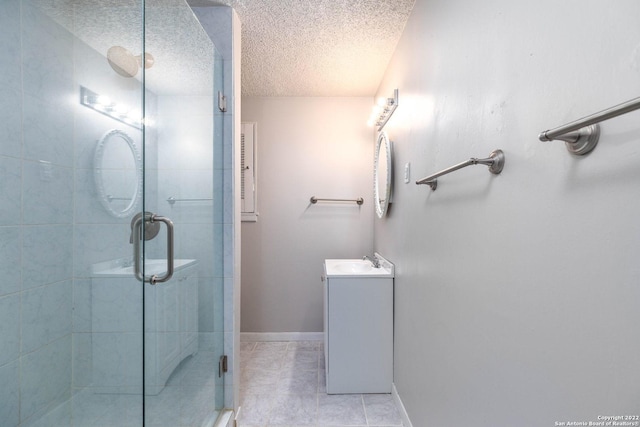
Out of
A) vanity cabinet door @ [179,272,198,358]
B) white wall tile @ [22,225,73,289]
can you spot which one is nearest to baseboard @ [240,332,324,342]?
vanity cabinet door @ [179,272,198,358]

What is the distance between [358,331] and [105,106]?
1873 mm

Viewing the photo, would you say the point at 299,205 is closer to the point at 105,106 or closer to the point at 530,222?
the point at 105,106

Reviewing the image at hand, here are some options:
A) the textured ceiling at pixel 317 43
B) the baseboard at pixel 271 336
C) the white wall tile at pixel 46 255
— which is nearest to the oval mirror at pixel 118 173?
the white wall tile at pixel 46 255

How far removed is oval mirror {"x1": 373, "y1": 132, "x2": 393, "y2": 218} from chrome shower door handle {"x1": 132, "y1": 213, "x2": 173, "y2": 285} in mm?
1381

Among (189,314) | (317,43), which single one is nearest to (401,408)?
(189,314)

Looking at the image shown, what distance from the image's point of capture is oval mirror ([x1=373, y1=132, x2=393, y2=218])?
201cm

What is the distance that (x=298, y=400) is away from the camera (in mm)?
1882

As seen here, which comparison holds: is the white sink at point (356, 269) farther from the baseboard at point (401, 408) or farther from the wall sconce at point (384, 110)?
the wall sconce at point (384, 110)

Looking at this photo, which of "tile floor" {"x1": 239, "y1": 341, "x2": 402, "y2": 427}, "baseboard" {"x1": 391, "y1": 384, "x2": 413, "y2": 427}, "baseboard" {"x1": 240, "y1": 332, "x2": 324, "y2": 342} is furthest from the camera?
"baseboard" {"x1": 240, "y1": 332, "x2": 324, "y2": 342}

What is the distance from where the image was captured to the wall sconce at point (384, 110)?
1940mm

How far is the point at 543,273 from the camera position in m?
0.63

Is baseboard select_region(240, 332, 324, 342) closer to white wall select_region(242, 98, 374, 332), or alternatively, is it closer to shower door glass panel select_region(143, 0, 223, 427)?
white wall select_region(242, 98, 374, 332)

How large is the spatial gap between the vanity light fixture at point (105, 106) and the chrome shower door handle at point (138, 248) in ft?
1.44

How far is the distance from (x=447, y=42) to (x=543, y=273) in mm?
962
